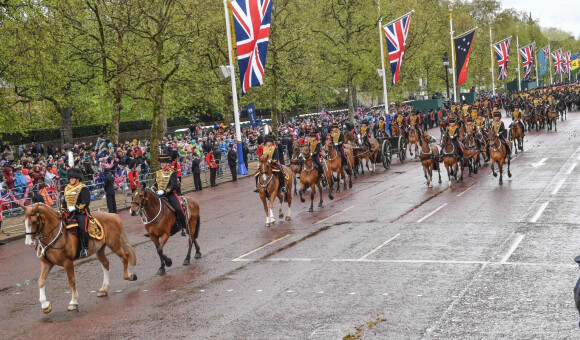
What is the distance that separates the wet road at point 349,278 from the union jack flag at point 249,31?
936cm

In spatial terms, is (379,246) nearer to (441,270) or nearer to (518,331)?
(441,270)

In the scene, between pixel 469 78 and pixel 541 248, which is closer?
pixel 541 248

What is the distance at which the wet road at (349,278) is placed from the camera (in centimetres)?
1070

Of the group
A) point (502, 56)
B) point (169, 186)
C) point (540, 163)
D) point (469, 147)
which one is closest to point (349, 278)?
point (169, 186)

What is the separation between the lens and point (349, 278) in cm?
1347

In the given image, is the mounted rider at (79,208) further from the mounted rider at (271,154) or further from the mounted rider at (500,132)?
the mounted rider at (500,132)

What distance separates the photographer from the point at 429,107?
7444cm

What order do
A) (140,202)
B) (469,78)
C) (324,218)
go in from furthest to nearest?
(469,78), (324,218), (140,202)

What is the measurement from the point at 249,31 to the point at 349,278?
1907cm

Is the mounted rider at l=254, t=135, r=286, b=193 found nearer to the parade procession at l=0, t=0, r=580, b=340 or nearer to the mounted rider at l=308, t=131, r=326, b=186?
the parade procession at l=0, t=0, r=580, b=340

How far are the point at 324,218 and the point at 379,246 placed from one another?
4.90m

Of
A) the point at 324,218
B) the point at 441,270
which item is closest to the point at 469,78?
the point at 324,218

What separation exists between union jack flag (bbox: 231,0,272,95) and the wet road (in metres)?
9.36

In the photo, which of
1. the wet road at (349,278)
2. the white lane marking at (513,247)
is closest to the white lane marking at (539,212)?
the wet road at (349,278)
